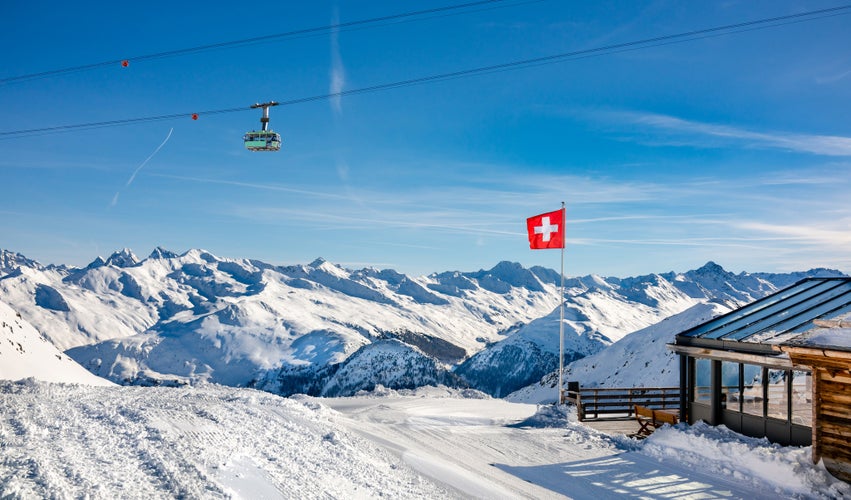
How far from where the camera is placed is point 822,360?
1427 cm

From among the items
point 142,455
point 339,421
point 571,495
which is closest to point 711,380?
point 571,495

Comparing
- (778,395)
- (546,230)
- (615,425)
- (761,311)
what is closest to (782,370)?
(778,395)

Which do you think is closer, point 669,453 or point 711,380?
point 669,453


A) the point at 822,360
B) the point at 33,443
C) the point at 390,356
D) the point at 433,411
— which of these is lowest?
the point at 390,356

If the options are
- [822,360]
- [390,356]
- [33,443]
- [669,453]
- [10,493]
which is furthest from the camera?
[390,356]

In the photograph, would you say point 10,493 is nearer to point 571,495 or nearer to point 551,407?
point 571,495

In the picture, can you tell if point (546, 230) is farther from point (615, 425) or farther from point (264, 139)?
point (264, 139)

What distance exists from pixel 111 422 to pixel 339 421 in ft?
24.6

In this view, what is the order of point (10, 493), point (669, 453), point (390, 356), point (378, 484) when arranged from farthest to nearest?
point (390, 356), point (669, 453), point (378, 484), point (10, 493)

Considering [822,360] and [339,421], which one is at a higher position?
[822,360]

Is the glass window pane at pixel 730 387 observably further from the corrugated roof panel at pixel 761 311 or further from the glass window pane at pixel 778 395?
the glass window pane at pixel 778 395

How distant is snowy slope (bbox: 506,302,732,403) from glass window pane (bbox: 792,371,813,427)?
45581 millimetres

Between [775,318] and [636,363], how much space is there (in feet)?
194

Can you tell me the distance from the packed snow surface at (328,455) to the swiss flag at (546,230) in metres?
8.18
